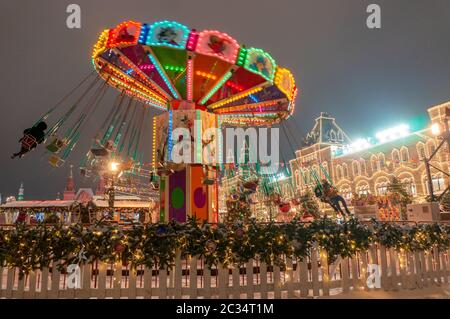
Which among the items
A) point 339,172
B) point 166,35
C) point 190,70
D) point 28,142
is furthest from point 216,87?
point 339,172

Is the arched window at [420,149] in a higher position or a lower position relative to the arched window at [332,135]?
lower

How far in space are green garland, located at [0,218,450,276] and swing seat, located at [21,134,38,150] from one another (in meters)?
4.12

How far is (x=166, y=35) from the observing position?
9.41 m

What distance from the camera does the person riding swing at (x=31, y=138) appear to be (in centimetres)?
929

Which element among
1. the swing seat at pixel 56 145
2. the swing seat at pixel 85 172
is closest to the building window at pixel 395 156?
the swing seat at pixel 85 172

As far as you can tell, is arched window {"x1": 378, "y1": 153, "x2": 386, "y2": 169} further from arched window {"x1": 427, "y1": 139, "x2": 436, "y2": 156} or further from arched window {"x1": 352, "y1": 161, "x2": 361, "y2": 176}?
arched window {"x1": 427, "y1": 139, "x2": 436, "y2": 156}

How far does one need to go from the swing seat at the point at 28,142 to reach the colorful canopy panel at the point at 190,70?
3.61 meters

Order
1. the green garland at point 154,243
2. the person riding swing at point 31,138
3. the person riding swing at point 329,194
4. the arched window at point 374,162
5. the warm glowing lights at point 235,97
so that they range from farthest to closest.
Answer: the arched window at point 374,162 → the warm glowing lights at point 235,97 → the person riding swing at point 329,194 → the person riding swing at point 31,138 → the green garland at point 154,243

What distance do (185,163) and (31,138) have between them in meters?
5.02

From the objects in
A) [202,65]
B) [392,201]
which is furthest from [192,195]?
[392,201]

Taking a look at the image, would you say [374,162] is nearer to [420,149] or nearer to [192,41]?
[420,149]

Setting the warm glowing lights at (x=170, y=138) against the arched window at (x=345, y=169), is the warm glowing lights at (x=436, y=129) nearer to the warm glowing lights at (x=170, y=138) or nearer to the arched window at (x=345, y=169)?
the arched window at (x=345, y=169)

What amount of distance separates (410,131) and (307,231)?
127ft
